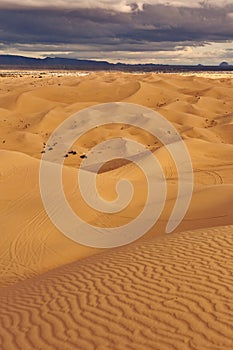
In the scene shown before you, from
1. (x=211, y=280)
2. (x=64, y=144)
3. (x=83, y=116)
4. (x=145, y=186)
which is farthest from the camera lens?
(x=83, y=116)

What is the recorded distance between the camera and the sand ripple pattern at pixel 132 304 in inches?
220

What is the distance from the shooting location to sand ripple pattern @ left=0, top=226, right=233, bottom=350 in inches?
220

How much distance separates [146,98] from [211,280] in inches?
1529

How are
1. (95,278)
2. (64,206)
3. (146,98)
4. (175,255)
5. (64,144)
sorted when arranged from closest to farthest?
(95,278), (175,255), (64,206), (64,144), (146,98)

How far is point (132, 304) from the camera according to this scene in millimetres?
6512

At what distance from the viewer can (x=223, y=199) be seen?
1420cm

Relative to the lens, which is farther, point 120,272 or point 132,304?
point 120,272

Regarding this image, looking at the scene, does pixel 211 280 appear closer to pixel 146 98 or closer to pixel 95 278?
pixel 95 278

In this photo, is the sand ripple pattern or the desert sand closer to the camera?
the sand ripple pattern

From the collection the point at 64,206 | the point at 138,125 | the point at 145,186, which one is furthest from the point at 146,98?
the point at 64,206

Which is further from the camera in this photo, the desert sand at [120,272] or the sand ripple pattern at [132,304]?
the desert sand at [120,272]

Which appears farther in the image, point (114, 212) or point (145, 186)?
point (145, 186)

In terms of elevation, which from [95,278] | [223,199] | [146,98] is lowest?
[95,278]

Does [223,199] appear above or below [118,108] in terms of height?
below
